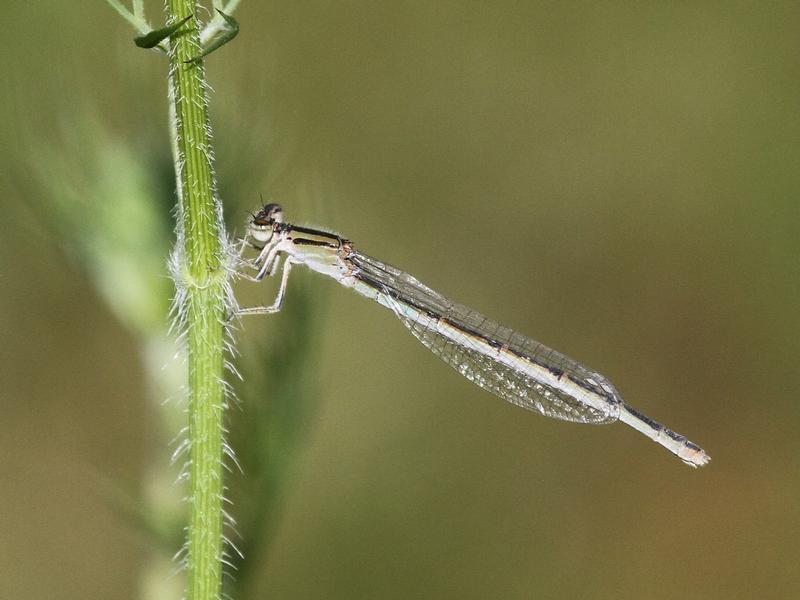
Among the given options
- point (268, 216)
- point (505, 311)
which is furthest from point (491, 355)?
point (505, 311)

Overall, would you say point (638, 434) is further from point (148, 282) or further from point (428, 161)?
point (148, 282)

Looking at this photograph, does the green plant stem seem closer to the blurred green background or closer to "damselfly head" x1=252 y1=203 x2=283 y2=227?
"damselfly head" x1=252 y1=203 x2=283 y2=227

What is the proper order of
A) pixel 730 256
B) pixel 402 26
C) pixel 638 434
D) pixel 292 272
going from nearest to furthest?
1. pixel 292 272
2. pixel 638 434
3. pixel 730 256
4. pixel 402 26

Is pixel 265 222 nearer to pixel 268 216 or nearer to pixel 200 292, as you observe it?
pixel 268 216

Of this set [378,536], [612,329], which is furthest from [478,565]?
[612,329]

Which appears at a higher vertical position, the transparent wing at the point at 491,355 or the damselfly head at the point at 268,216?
the transparent wing at the point at 491,355

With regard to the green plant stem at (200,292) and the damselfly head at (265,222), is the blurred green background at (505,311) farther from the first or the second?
the green plant stem at (200,292)

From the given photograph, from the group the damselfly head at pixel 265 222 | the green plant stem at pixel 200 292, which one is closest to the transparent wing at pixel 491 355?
the damselfly head at pixel 265 222
